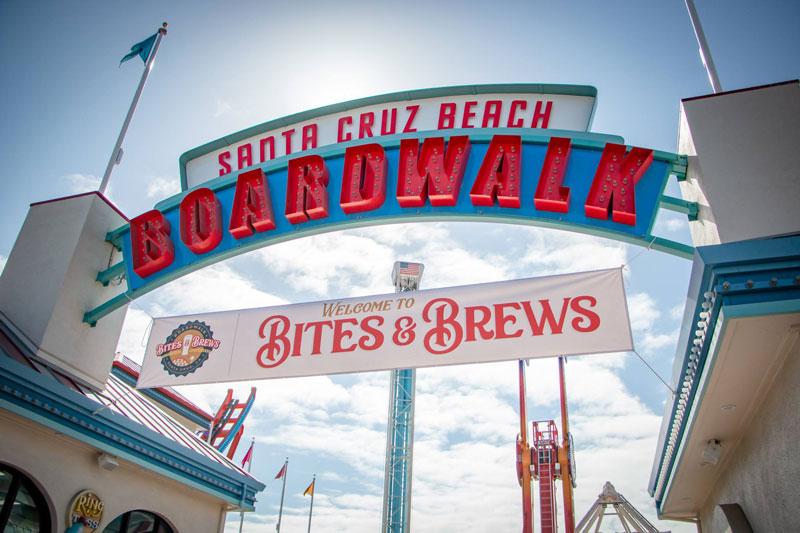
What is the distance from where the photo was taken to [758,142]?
18.1 ft

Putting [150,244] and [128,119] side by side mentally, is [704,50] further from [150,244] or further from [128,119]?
[128,119]

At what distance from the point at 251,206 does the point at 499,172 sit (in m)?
3.46

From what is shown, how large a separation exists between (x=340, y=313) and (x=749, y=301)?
4.32 m

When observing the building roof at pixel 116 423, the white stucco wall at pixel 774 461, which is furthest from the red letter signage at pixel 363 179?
the white stucco wall at pixel 774 461

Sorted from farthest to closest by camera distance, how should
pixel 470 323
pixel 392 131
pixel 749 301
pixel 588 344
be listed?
pixel 392 131, pixel 470 323, pixel 588 344, pixel 749 301

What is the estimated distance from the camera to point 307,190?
7.84 metres

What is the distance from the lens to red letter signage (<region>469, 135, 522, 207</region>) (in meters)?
7.10

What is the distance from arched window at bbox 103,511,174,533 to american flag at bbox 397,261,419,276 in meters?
32.9

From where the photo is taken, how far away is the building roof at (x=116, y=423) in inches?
236

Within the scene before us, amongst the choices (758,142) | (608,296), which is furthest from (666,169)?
(608,296)

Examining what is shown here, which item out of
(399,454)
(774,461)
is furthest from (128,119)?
(399,454)

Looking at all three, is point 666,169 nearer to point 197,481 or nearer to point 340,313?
point 340,313

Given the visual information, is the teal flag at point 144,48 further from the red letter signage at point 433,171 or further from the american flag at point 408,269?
the american flag at point 408,269

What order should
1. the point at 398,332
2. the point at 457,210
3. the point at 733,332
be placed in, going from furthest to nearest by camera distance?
the point at 457,210
the point at 398,332
the point at 733,332
